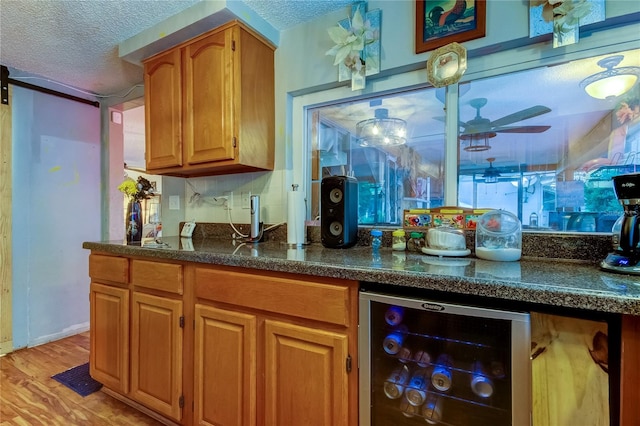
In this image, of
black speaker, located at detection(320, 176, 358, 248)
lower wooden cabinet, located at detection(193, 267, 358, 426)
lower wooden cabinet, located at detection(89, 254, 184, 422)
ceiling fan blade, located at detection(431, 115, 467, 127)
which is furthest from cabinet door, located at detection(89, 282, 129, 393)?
ceiling fan blade, located at detection(431, 115, 467, 127)

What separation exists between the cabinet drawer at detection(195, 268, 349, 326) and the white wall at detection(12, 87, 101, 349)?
2.19 m

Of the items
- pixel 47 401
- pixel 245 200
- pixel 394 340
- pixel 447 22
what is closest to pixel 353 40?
pixel 447 22

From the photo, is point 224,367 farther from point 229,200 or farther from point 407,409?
point 229,200

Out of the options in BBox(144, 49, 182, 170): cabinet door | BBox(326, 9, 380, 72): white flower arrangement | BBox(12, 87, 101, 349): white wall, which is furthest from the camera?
BBox(12, 87, 101, 349): white wall

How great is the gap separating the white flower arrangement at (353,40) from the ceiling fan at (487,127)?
0.59 meters

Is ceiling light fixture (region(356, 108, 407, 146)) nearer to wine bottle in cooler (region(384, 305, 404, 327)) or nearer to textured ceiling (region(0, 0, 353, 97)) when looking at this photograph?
textured ceiling (region(0, 0, 353, 97))

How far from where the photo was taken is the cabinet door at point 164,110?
1.88m

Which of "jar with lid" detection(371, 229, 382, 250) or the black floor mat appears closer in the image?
"jar with lid" detection(371, 229, 382, 250)

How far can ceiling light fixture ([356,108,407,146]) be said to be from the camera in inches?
67.6

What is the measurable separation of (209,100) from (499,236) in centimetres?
167

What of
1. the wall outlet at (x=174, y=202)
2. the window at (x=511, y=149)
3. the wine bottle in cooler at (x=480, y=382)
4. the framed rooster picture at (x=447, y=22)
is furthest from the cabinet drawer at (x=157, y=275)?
the framed rooster picture at (x=447, y=22)

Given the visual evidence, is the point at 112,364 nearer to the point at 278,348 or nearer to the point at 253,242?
the point at 253,242

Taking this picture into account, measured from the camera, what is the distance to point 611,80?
1.26m

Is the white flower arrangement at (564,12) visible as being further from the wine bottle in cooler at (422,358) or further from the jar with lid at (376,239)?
the wine bottle in cooler at (422,358)
